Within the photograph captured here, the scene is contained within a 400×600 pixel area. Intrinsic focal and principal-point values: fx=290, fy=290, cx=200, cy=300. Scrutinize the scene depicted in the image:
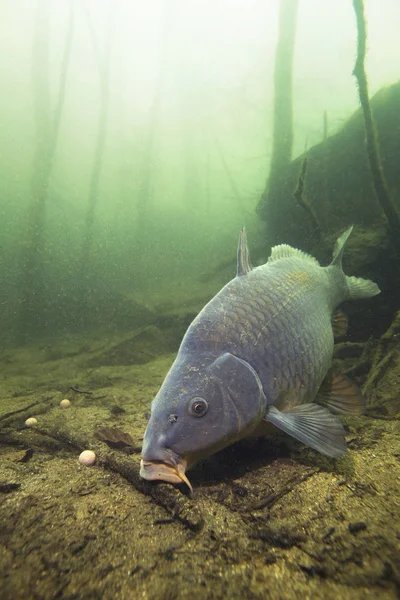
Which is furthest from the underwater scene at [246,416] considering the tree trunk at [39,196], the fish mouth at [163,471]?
the tree trunk at [39,196]

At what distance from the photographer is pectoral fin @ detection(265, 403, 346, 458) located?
178 cm

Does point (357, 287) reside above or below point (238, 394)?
above

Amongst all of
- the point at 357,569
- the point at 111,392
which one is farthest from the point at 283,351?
the point at 111,392

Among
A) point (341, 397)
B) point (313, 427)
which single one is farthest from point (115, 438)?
point (341, 397)

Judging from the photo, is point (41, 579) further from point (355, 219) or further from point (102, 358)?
point (355, 219)

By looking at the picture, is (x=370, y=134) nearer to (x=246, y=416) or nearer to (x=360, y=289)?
(x=360, y=289)

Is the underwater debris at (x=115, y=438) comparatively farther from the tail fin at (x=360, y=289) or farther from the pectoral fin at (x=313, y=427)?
the tail fin at (x=360, y=289)

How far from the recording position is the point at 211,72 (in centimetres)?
3862

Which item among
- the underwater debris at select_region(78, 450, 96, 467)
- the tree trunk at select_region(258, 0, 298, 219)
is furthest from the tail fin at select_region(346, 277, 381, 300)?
the tree trunk at select_region(258, 0, 298, 219)

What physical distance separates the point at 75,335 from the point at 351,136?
492 inches

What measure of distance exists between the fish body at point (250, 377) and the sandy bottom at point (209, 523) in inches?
9.7

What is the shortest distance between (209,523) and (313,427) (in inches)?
34.7

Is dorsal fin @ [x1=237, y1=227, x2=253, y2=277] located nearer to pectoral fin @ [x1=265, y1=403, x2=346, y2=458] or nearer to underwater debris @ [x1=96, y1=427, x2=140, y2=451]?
pectoral fin @ [x1=265, y1=403, x2=346, y2=458]

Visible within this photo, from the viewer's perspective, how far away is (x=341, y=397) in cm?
293
